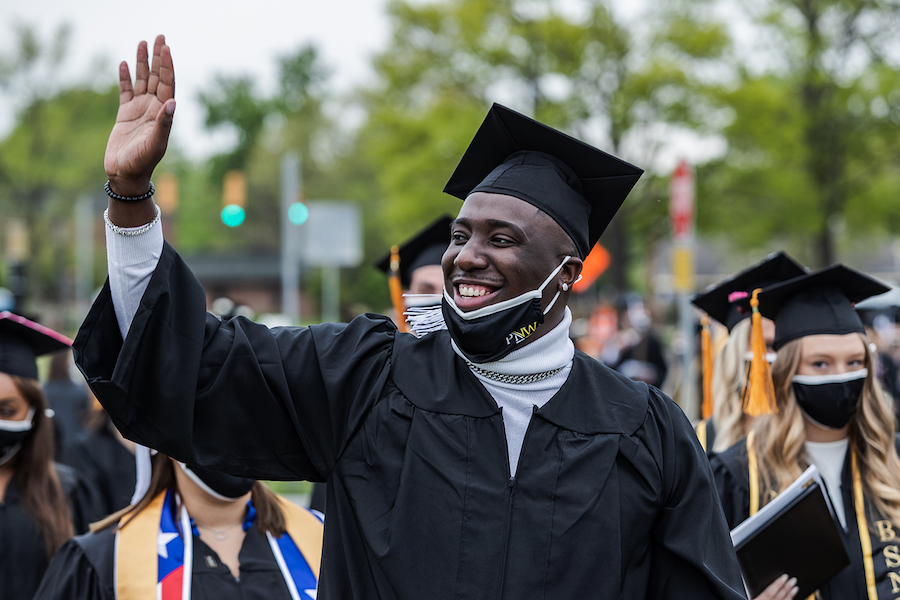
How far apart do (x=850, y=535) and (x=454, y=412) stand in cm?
213

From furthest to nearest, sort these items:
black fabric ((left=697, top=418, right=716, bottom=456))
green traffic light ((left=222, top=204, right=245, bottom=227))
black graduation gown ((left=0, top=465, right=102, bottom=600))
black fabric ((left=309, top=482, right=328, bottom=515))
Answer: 1. green traffic light ((left=222, top=204, right=245, bottom=227))
2. black fabric ((left=697, top=418, right=716, bottom=456))
3. black fabric ((left=309, top=482, right=328, bottom=515))
4. black graduation gown ((left=0, top=465, right=102, bottom=600))

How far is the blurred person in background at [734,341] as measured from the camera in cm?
454

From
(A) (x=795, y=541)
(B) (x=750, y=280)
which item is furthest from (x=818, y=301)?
(A) (x=795, y=541)

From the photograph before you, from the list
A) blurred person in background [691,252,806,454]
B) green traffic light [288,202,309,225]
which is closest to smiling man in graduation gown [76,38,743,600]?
blurred person in background [691,252,806,454]

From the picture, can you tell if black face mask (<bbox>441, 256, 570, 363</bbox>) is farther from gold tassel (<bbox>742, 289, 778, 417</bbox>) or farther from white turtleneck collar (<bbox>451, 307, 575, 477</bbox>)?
gold tassel (<bbox>742, 289, 778, 417</bbox>)

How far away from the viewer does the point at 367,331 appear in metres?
2.42

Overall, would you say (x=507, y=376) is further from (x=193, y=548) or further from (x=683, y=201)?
(x=683, y=201)

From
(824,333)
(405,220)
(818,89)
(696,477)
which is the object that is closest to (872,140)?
(818,89)

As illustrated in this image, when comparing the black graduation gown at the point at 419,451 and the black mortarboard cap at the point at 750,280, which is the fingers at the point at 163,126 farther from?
the black mortarboard cap at the point at 750,280

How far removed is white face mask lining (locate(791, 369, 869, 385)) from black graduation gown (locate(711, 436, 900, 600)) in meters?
0.39

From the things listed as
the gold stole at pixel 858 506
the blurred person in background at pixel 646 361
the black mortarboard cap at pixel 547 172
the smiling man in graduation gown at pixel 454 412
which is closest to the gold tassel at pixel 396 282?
the gold stole at pixel 858 506

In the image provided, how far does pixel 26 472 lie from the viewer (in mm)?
4199

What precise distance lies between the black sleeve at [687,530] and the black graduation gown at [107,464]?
448 cm

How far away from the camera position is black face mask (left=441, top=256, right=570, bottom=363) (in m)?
2.26
